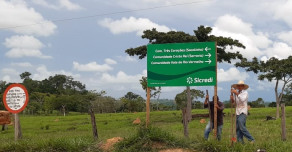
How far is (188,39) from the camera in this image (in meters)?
27.6

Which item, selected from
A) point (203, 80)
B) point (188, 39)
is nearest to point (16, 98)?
point (203, 80)

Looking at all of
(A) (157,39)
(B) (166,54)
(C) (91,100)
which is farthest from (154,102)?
(B) (166,54)

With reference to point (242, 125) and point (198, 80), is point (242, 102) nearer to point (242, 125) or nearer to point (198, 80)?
point (242, 125)

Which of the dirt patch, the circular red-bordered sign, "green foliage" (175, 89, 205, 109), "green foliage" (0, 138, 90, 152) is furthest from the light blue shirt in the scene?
"green foliage" (175, 89, 205, 109)

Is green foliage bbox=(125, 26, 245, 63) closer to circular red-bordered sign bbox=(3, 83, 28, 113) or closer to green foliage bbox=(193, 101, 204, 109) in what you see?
circular red-bordered sign bbox=(3, 83, 28, 113)

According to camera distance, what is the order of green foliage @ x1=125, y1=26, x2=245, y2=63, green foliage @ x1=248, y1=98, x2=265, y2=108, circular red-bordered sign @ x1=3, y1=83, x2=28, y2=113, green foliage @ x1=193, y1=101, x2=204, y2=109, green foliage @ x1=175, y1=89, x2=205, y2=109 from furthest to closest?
green foliage @ x1=248, y1=98, x2=265, y2=108 → green foliage @ x1=193, y1=101, x2=204, y2=109 → green foliage @ x1=175, y1=89, x2=205, y2=109 → green foliage @ x1=125, y1=26, x2=245, y2=63 → circular red-bordered sign @ x1=3, y1=83, x2=28, y2=113

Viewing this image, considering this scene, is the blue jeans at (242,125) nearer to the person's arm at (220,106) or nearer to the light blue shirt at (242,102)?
the light blue shirt at (242,102)

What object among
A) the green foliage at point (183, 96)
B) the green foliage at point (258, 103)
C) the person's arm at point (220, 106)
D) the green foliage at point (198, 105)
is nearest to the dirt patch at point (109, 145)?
the person's arm at point (220, 106)

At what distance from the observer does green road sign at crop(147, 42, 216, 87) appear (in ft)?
29.8

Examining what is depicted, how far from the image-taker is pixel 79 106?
64062mm

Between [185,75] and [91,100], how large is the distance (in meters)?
55.7

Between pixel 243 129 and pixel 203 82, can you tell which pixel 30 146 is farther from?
pixel 243 129

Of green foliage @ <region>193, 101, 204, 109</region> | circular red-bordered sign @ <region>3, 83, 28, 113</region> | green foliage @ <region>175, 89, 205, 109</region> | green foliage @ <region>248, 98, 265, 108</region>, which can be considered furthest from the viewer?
green foliage @ <region>248, 98, 265, 108</region>

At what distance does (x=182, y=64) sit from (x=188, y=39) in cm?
1877
